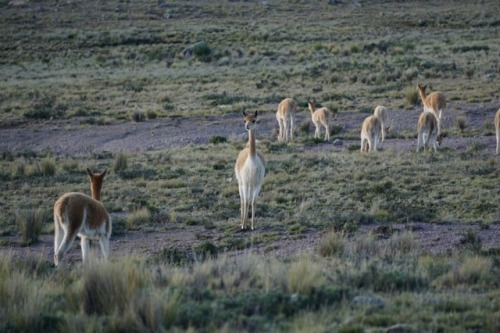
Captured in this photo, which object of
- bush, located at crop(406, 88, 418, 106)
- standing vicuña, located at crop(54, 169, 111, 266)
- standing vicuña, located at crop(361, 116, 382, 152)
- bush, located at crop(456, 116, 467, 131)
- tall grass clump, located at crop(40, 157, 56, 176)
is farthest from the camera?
bush, located at crop(406, 88, 418, 106)

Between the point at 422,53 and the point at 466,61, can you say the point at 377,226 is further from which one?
the point at 422,53

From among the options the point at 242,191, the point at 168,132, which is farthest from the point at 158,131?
the point at 242,191

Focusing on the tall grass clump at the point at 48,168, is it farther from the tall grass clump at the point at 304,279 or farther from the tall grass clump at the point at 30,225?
the tall grass clump at the point at 304,279

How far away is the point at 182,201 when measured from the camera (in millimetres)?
17141

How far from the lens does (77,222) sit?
10.8m

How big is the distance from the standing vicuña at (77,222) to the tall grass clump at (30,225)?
3.22 meters

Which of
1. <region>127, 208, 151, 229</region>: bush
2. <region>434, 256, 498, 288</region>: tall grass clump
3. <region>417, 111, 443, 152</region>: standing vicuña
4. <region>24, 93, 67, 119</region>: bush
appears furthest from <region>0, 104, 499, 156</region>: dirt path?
<region>434, 256, 498, 288</region>: tall grass clump

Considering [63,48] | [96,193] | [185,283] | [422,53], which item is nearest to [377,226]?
[96,193]

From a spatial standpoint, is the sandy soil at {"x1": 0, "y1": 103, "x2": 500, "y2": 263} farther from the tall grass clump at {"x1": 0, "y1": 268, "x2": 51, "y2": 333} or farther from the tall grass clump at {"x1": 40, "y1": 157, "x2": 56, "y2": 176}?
the tall grass clump at {"x1": 0, "y1": 268, "x2": 51, "y2": 333}

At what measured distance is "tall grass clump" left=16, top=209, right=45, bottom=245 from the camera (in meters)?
14.2

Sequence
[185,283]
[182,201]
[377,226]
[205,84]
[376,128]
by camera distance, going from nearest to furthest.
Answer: [185,283]
[377,226]
[182,201]
[376,128]
[205,84]

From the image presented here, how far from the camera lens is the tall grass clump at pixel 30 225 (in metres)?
14.2

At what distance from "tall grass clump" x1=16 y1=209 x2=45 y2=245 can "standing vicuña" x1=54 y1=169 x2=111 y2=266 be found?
3.22 m

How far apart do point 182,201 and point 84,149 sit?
9.49 metres
